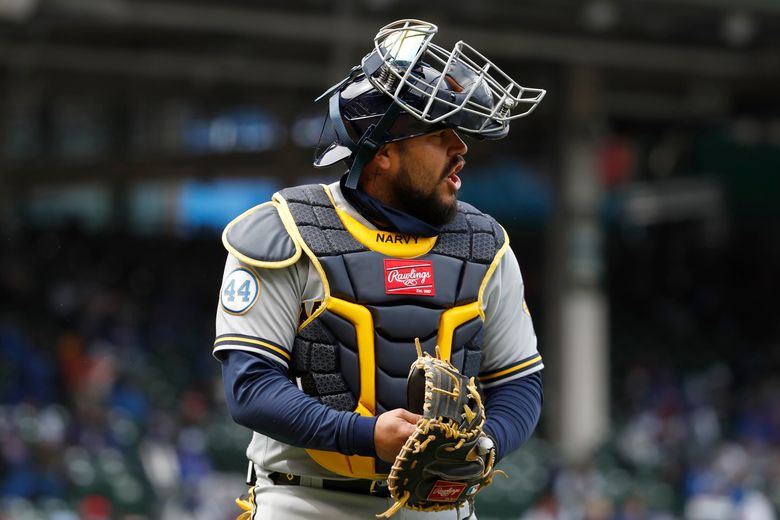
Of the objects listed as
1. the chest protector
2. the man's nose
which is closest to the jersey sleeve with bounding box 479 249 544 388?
the chest protector

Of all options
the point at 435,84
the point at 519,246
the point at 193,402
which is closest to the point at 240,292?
the point at 435,84

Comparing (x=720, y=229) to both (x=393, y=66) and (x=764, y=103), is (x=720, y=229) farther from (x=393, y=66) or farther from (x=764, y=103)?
(x=393, y=66)

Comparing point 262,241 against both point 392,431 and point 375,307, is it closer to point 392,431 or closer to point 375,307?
point 375,307

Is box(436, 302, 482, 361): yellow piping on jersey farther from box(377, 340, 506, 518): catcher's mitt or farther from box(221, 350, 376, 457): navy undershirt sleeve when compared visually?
box(221, 350, 376, 457): navy undershirt sleeve

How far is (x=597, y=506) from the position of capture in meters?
10.5

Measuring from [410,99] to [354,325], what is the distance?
48cm

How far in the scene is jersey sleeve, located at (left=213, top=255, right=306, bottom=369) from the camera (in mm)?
2715

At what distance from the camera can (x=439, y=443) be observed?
255cm

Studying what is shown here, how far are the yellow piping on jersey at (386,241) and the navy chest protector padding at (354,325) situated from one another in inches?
0.6

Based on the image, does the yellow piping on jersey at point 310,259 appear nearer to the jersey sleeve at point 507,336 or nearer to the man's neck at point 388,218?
the man's neck at point 388,218

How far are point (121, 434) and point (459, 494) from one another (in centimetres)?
846

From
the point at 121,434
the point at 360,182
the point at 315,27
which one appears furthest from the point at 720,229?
the point at 360,182

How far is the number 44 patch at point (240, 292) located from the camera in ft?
8.96

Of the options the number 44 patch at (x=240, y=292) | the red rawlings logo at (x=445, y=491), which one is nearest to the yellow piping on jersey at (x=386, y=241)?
the number 44 patch at (x=240, y=292)
